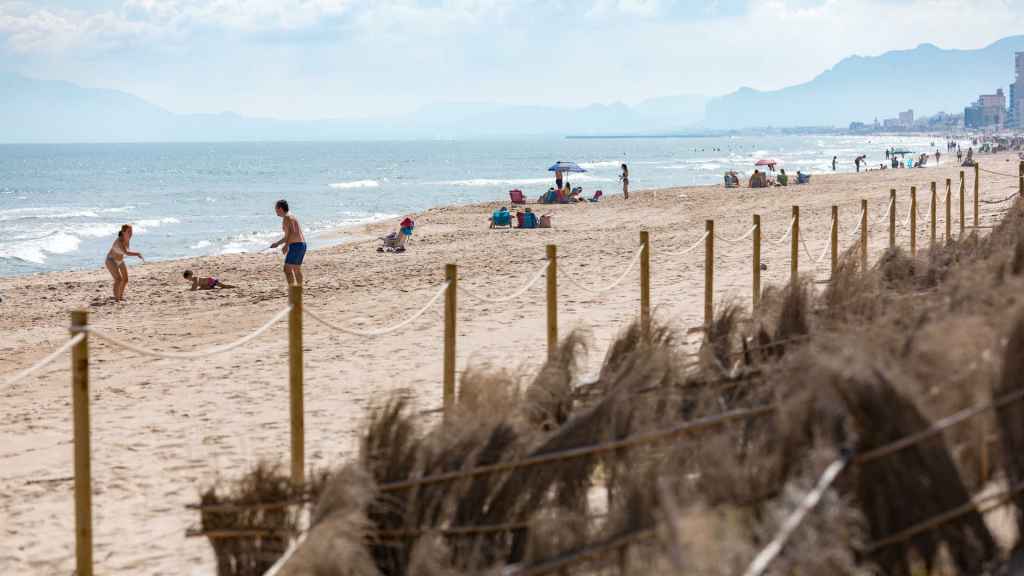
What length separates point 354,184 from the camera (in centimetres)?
7175

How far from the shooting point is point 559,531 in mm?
3605

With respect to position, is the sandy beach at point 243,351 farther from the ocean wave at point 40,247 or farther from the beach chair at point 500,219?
the ocean wave at point 40,247

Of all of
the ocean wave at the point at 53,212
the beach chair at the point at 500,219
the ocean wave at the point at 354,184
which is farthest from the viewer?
the ocean wave at the point at 354,184

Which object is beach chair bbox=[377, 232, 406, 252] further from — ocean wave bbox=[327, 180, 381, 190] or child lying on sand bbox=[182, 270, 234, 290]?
ocean wave bbox=[327, 180, 381, 190]

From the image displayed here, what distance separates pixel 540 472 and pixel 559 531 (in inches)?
24.2

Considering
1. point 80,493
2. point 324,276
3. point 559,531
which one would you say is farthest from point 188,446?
point 324,276

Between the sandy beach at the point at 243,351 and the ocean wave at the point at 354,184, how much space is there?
1790 inches

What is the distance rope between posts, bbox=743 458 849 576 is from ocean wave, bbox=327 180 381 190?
212ft

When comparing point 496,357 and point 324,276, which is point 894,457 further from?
point 324,276

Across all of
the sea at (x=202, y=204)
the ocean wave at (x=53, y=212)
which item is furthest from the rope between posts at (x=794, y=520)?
the ocean wave at (x=53, y=212)

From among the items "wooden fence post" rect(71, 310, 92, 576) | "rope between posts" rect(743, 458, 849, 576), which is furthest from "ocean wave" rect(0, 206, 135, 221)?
"rope between posts" rect(743, 458, 849, 576)

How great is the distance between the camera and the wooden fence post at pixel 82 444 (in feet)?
13.7

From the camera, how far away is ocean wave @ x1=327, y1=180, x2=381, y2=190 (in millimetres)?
68188

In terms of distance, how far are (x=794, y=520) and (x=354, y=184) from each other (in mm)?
70128
